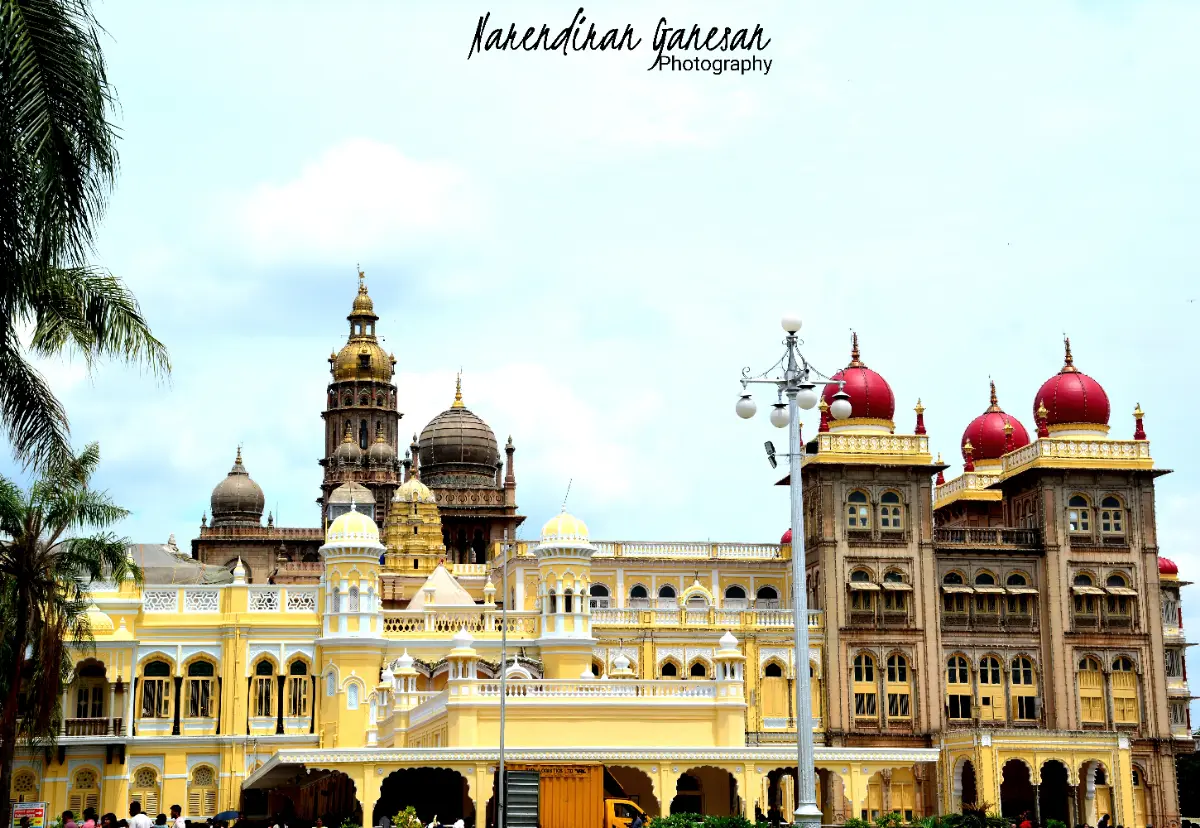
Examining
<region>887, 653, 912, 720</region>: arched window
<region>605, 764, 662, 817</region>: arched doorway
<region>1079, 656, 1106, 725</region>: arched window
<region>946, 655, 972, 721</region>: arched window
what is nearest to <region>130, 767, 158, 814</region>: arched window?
<region>605, 764, 662, 817</region>: arched doorway

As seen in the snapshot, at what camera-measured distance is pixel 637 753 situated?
44562 mm

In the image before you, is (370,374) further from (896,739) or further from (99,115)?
(99,115)

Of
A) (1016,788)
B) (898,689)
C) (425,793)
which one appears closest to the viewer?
(425,793)

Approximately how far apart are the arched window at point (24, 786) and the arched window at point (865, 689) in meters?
28.6

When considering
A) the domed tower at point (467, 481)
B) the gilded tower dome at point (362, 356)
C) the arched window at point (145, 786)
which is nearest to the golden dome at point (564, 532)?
the arched window at point (145, 786)

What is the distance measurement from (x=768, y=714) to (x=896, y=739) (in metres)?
4.87

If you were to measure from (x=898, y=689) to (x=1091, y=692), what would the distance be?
7.58 metres

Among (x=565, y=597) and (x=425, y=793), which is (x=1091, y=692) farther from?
(x=425, y=793)

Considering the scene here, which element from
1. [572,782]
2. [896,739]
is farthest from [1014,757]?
[572,782]

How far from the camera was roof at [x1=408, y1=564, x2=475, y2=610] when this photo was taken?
6288cm

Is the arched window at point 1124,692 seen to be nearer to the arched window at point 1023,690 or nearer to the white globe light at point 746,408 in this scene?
the arched window at point 1023,690

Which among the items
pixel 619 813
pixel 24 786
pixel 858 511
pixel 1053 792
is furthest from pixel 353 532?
pixel 1053 792

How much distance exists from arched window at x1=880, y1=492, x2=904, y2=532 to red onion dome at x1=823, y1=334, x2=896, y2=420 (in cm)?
324

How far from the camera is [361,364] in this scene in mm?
100000
